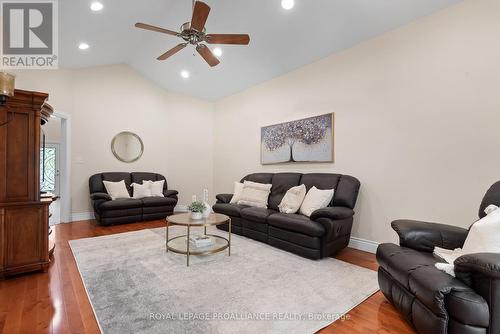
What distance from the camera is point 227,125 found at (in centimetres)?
628

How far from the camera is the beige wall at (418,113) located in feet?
8.57

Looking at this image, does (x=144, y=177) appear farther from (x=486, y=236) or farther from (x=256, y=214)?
(x=486, y=236)

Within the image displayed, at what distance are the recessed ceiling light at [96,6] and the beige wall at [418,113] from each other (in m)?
3.25

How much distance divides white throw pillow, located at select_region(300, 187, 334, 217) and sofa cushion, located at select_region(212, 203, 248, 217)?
1.10 m

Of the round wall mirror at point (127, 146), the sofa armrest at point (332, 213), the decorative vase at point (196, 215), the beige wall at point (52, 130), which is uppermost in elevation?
the beige wall at point (52, 130)

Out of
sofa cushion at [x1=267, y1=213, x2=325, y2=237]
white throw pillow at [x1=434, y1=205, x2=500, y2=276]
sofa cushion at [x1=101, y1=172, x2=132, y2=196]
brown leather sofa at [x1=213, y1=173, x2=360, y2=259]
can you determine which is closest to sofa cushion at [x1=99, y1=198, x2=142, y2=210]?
sofa cushion at [x1=101, y1=172, x2=132, y2=196]

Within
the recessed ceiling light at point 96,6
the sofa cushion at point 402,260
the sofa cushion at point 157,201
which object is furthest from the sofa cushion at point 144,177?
the sofa cushion at point 402,260

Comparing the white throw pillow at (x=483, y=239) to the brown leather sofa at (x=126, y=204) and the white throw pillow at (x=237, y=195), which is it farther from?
the brown leather sofa at (x=126, y=204)

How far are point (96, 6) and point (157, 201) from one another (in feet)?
11.5

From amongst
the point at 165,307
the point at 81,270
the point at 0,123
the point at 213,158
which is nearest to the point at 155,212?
the point at 213,158

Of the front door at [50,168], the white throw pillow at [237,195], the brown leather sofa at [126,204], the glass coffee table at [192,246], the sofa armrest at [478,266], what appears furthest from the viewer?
the front door at [50,168]

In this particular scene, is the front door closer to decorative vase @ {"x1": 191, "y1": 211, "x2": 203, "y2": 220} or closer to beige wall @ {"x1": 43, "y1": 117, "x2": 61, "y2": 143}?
beige wall @ {"x1": 43, "y1": 117, "x2": 61, "y2": 143}

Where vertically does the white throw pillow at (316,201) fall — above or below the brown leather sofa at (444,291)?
above

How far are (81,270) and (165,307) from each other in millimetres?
1367
